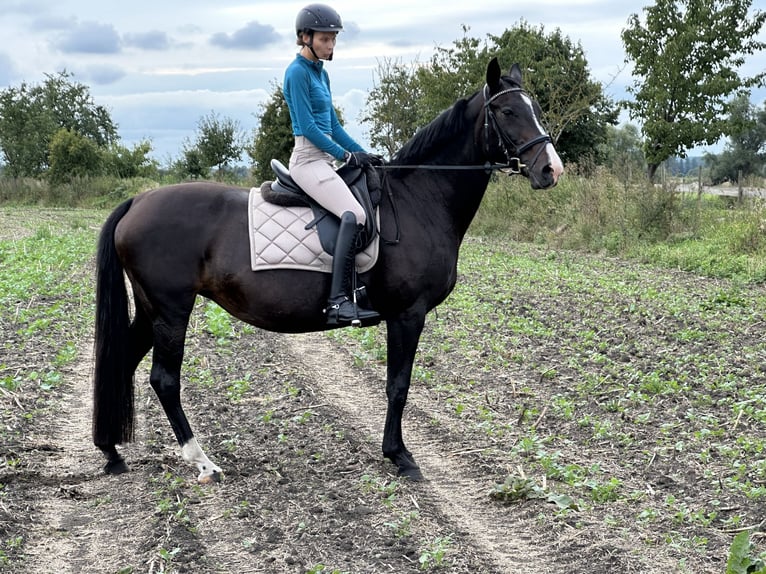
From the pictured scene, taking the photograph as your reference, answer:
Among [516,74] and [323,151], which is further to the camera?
[516,74]

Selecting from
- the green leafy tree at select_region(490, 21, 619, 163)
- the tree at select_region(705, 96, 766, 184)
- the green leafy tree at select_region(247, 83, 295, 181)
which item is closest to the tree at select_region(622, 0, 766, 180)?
the green leafy tree at select_region(490, 21, 619, 163)

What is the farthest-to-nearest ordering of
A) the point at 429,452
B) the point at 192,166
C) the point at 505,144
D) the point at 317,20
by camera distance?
the point at 192,166
the point at 429,452
the point at 505,144
the point at 317,20

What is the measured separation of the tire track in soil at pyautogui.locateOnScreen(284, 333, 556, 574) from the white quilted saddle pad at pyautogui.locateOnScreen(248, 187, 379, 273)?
1.72 metres

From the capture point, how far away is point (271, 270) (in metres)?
6.29

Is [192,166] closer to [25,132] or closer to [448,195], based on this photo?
[25,132]

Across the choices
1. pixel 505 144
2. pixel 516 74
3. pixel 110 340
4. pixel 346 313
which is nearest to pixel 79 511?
pixel 110 340

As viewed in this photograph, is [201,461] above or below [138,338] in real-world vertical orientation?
below

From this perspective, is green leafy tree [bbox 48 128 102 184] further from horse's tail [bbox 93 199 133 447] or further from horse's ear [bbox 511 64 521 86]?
horse's ear [bbox 511 64 521 86]

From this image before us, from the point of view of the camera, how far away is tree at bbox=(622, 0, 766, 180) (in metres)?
31.9

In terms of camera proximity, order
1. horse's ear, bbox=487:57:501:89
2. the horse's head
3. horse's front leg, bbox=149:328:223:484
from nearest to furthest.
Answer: the horse's head
horse's ear, bbox=487:57:501:89
horse's front leg, bbox=149:328:223:484

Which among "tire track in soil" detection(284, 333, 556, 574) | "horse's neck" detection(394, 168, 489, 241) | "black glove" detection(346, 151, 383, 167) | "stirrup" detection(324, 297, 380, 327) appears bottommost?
"tire track in soil" detection(284, 333, 556, 574)

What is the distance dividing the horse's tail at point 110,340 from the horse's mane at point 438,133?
238 centimetres

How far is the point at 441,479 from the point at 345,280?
5.59 feet

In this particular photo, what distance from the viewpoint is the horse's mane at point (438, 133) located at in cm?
659
